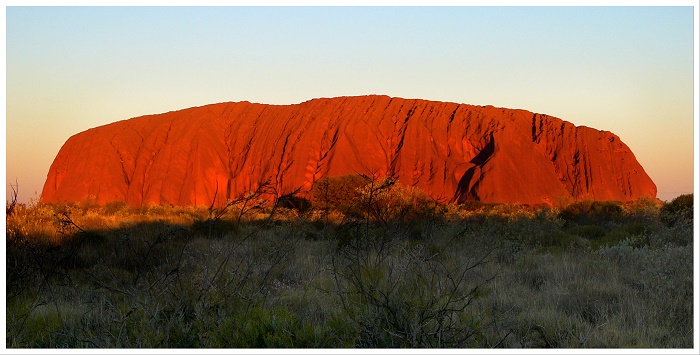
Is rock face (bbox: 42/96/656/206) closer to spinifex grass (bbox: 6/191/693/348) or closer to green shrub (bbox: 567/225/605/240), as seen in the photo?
green shrub (bbox: 567/225/605/240)

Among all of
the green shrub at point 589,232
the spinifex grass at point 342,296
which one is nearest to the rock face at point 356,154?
the green shrub at point 589,232

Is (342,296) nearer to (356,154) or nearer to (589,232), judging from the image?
(589,232)


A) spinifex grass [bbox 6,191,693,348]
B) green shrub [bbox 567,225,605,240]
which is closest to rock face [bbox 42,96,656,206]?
green shrub [bbox 567,225,605,240]

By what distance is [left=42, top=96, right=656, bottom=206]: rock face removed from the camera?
55844 mm

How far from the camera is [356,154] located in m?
56.7

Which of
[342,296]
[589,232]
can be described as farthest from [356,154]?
[342,296]

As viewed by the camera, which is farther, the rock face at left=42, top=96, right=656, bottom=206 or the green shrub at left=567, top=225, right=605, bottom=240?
the rock face at left=42, top=96, right=656, bottom=206

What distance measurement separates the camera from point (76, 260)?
8.99 metres

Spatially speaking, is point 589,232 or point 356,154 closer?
point 589,232

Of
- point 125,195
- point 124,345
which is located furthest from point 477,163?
point 124,345

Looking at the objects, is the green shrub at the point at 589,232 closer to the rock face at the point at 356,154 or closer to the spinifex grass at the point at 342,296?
the spinifex grass at the point at 342,296

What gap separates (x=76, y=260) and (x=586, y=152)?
60.0m

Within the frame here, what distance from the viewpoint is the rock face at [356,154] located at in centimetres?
5584

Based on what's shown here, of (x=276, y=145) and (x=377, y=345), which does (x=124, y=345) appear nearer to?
(x=377, y=345)
